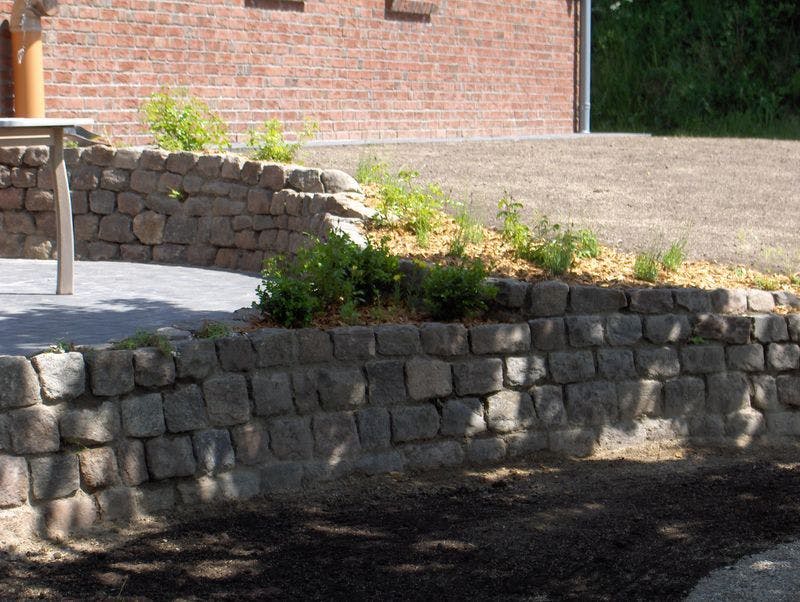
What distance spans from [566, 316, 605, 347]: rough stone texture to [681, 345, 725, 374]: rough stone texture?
2.15 ft

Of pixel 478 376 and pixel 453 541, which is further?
pixel 478 376

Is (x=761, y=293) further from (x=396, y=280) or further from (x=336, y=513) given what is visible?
(x=336, y=513)

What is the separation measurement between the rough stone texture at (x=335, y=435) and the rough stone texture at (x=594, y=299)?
5.73 feet

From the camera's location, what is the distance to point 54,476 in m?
6.03

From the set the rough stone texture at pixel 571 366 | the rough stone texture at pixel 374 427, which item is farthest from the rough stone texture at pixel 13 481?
the rough stone texture at pixel 571 366

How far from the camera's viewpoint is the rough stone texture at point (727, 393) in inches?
320

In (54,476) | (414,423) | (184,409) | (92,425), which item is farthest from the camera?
(414,423)

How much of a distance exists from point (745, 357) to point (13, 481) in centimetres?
476

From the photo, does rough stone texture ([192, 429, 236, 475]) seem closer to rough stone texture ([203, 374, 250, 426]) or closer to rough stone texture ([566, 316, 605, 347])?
rough stone texture ([203, 374, 250, 426])

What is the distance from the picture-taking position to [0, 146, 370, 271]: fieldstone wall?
1051 cm

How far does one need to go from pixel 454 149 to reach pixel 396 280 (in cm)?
717

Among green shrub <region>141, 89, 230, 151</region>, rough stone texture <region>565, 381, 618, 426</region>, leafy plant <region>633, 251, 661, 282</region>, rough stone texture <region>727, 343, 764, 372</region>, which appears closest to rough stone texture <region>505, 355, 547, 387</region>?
rough stone texture <region>565, 381, 618, 426</region>

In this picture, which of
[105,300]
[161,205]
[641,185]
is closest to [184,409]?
[105,300]

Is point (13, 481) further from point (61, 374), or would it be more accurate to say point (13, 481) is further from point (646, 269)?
point (646, 269)
